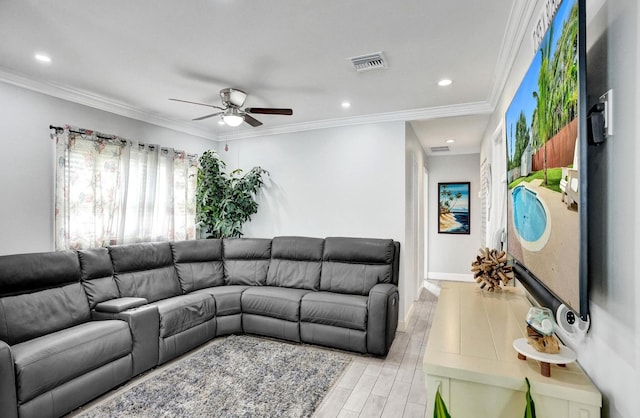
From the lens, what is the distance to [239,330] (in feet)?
Answer: 12.4

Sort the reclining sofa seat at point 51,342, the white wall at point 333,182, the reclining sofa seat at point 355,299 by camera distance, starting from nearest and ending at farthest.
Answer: the reclining sofa seat at point 51,342 < the reclining sofa seat at point 355,299 < the white wall at point 333,182

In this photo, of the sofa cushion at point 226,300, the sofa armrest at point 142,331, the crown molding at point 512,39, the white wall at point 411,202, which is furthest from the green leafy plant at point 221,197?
the crown molding at point 512,39

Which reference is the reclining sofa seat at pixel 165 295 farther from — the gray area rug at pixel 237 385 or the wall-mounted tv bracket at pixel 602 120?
the wall-mounted tv bracket at pixel 602 120

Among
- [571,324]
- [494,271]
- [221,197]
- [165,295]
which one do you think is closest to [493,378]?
[571,324]

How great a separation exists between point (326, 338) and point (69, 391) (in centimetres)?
211

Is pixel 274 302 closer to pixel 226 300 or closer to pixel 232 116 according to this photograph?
pixel 226 300

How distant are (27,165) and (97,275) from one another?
1204 millimetres

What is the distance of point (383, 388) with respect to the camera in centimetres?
265

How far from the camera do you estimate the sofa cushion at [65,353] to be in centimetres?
206

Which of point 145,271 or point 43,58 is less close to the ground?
point 43,58

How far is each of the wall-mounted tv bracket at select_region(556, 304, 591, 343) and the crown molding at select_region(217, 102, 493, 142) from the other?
121 inches

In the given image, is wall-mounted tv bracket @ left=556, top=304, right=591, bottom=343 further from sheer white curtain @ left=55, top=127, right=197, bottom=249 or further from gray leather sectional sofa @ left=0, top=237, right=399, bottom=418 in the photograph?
sheer white curtain @ left=55, top=127, right=197, bottom=249

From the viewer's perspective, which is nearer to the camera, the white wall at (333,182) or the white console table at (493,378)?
the white console table at (493,378)

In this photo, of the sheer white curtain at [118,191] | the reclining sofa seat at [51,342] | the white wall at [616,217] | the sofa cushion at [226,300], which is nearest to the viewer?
the white wall at [616,217]
